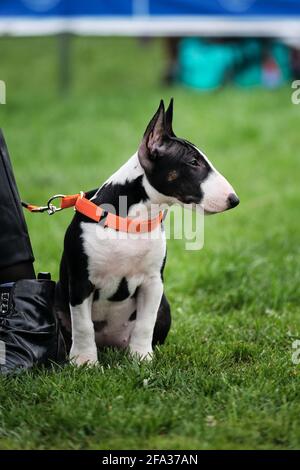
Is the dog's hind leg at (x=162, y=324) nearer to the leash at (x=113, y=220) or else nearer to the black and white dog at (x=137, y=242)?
the black and white dog at (x=137, y=242)

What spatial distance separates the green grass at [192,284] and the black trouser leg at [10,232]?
1.54ft

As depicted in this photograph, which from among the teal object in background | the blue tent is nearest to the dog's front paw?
the blue tent

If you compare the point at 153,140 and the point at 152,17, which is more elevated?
the point at 152,17

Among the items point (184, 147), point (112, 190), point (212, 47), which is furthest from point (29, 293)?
point (212, 47)

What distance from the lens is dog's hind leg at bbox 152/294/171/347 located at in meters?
3.68

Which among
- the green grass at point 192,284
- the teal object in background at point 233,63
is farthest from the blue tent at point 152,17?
the green grass at point 192,284

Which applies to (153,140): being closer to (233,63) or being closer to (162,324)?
(162,324)

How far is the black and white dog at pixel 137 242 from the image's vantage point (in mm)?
3254

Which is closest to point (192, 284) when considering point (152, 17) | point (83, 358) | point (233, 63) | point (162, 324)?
point (162, 324)

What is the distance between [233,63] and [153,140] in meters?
8.36

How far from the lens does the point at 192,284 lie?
4984 mm

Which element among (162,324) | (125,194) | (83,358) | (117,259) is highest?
(125,194)

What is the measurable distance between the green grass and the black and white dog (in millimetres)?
170

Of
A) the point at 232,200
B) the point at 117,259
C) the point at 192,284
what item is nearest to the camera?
the point at 232,200
